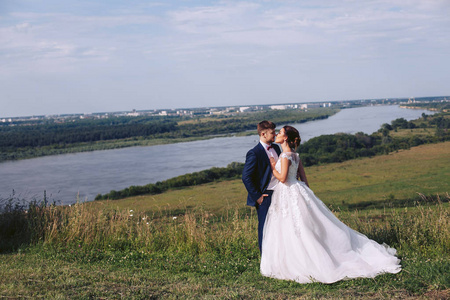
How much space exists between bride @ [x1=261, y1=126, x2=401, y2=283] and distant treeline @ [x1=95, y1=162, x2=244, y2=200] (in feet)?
118

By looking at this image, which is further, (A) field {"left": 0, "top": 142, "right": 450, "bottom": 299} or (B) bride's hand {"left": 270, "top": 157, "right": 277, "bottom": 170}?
(B) bride's hand {"left": 270, "top": 157, "right": 277, "bottom": 170}

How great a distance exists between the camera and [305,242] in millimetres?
4156

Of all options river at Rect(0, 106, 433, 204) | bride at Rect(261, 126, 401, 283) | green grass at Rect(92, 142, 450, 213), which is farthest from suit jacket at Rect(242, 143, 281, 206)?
river at Rect(0, 106, 433, 204)

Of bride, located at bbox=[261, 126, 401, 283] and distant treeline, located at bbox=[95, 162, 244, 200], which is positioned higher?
bride, located at bbox=[261, 126, 401, 283]

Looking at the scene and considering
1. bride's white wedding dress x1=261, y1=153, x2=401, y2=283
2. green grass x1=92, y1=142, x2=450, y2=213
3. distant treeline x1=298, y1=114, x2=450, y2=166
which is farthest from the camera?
distant treeline x1=298, y1=114, x2=450, y2=166

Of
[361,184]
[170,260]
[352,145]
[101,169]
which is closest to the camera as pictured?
[170,260]

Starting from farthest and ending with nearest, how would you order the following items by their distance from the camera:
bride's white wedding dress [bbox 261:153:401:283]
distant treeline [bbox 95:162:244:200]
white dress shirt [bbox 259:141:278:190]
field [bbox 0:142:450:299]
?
distant treeline [bbox 95:162:244:200] → white dress shirt [bbox 259:141:278:190] → bride's white wedding dress [bbox 261:153:401:283] → field [bbox 0:142:450:299]

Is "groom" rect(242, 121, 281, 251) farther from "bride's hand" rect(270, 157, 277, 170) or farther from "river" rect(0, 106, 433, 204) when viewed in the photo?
"river" rect(0, 106, 433, 204)

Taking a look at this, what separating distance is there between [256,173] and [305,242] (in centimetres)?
90

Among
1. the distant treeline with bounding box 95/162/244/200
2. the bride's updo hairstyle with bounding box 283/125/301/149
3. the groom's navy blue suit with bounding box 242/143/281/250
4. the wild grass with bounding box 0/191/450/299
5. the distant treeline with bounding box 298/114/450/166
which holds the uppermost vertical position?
the bride's updo hairstyle with bounding box 283/125/301/149

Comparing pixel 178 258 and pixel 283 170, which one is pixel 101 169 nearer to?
pixel 178 258

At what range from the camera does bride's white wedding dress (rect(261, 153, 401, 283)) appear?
3.99 metres

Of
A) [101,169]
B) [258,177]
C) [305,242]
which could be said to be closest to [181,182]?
[101,169]

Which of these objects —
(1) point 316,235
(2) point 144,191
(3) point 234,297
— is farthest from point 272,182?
(2) point 144,191
